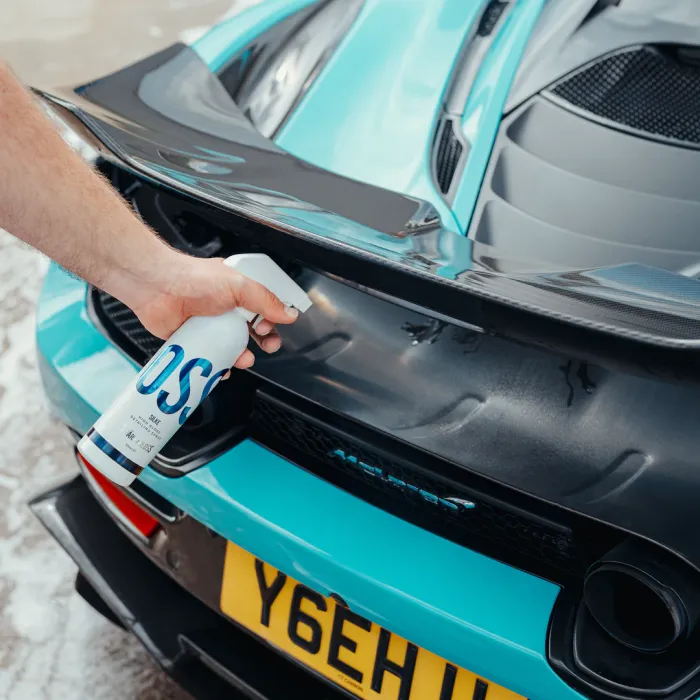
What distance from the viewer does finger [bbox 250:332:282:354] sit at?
1.19 meters

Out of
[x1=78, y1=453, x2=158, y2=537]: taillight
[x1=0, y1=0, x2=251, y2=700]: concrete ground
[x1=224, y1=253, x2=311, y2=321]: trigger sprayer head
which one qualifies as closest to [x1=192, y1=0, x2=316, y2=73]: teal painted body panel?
[x1=0, y1=0, x2=251, y2=700]: concrete ground

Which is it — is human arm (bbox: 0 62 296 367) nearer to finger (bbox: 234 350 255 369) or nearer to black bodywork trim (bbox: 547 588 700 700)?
finger (bbox: 234 350 255 369)

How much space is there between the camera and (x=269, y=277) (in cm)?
110

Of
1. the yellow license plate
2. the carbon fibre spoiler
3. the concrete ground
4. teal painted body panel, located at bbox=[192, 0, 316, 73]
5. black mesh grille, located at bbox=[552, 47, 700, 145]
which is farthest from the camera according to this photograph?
the concrete ground

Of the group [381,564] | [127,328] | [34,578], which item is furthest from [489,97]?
[34,578]

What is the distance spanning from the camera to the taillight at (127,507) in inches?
55.3

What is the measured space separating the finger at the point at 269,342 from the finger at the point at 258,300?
8 cm

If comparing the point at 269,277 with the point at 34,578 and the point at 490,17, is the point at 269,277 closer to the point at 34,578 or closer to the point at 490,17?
the point at 490,17

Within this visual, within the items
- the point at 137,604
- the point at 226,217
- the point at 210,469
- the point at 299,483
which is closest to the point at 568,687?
the point at 299,483

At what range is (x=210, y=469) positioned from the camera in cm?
120

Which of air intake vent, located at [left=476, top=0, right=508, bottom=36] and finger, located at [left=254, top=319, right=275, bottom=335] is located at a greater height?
air intake vent, located at [left=476, top=0, right=508, bottom=36]

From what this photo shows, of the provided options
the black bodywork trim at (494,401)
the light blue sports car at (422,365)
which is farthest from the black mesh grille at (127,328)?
the black bodywork trim at (494,401)

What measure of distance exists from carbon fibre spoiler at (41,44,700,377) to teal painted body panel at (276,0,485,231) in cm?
17

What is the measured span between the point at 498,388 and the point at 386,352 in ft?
0.55
